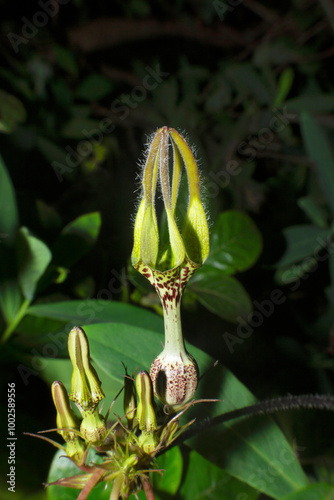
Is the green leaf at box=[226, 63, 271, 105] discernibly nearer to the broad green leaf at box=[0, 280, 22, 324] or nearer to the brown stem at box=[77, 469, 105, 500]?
the broad green leaf at box=[0, 280, 22, 324]

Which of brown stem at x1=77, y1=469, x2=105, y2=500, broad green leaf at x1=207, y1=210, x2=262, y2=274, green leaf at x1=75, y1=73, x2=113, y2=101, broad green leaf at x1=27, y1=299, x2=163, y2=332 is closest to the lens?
brown stem at x1=77, y1=469, x2=105, y2=500

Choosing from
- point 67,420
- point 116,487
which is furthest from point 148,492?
point 67,420

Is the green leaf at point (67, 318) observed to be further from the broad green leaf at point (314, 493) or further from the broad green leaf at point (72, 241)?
the broad green leaf at point (314, 493)

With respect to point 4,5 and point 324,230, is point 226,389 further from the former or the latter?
point 4,5

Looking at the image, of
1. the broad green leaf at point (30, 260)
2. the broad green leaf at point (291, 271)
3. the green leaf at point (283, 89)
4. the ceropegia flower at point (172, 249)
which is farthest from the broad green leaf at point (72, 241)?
the green leaf at point (283, 89)

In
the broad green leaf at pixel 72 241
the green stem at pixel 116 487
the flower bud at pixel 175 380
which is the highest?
the broad green leaf at pixel 72 241

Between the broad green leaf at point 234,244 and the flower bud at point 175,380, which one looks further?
the broad green leaf at point 234,244

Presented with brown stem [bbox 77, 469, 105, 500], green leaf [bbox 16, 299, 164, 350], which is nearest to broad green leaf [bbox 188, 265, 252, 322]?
green leaf [bbox 16, 299, 164, 350]
